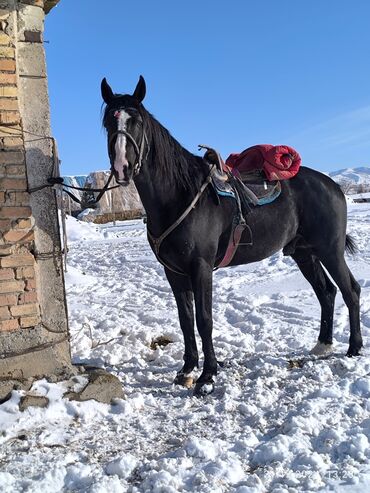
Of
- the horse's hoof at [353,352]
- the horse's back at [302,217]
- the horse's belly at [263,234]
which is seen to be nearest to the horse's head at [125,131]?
the horse's belly at [263,234]

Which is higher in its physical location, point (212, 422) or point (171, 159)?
point (171, 159)

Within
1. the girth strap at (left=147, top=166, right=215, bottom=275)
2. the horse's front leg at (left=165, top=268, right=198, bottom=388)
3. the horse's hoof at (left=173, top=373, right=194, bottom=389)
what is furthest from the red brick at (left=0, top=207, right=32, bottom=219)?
the horse's hoof at (left=173, top=373, right=194, bottom=389)

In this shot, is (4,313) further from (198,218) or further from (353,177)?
(353,177)

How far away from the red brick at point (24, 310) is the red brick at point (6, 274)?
236 millimetres

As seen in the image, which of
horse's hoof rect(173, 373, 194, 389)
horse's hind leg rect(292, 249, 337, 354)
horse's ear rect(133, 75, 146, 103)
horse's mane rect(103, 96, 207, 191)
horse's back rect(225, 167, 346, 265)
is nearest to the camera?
horse's ear rect(133, 75, 146, 103)

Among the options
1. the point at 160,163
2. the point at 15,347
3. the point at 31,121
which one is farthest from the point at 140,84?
the point at 15,347

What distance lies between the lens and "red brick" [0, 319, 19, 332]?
3.76m

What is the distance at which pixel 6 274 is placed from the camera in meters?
3.77

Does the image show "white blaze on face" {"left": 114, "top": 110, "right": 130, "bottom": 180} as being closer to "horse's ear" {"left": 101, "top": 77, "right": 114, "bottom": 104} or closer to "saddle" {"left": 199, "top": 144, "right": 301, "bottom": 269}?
"horse's ear" {"left": 101, "top": 77, "right": 114, "bottom": 104}

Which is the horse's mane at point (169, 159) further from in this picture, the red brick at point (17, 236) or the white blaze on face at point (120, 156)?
the red brick at point (17, 236)

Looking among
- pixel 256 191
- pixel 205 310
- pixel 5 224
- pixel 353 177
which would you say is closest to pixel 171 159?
pixel 256 191

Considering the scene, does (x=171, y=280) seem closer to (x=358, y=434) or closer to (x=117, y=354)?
(x=117, y=354)

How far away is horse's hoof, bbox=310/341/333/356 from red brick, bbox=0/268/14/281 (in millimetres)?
3024

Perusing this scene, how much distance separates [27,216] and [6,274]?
0.49m
